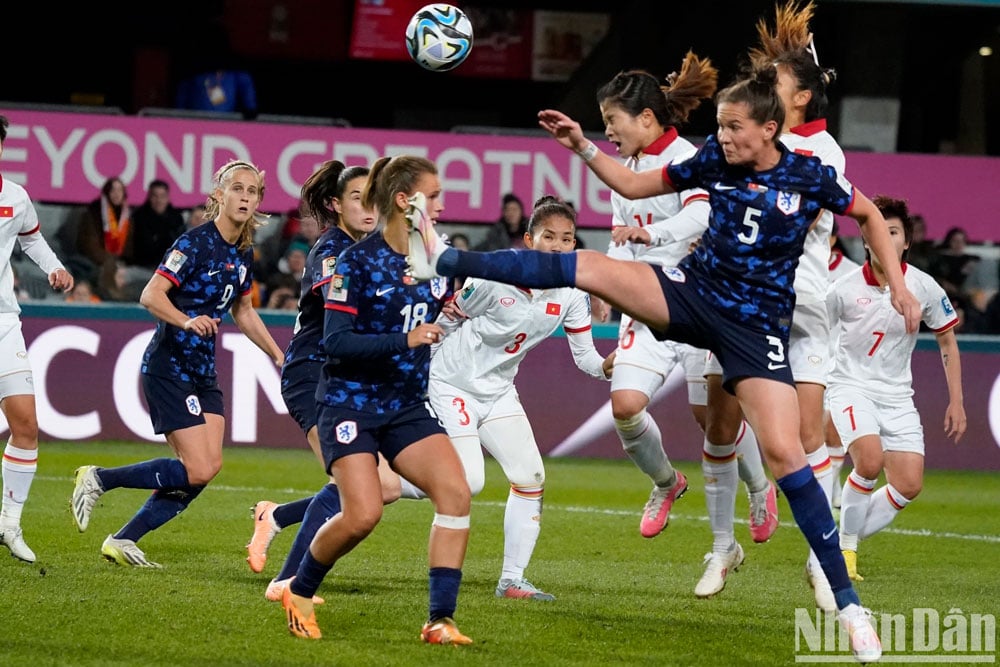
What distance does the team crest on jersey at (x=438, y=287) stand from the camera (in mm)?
5570

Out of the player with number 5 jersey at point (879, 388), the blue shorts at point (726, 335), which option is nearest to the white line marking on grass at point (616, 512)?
the player with number 5 jersey at point (879, 388)

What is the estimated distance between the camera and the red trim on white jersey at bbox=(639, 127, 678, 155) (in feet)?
23.1

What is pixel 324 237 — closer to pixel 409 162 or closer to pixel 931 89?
pixel 409 162

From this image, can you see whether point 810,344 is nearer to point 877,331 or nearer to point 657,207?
point 657,207

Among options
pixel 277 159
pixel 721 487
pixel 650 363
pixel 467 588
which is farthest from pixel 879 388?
pixel 277 159

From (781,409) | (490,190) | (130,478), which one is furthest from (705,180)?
(490,190)

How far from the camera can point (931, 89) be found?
74.7ft

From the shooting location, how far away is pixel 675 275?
567 centimetres

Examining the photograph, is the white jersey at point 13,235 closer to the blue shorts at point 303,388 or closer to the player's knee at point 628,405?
the blue shorts at point 303,388

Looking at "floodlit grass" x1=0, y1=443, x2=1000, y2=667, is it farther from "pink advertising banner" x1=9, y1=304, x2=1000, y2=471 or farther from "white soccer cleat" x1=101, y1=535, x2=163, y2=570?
Answer: "pink advertising banner" x1=9, y1=304, x2=1000, y2=471

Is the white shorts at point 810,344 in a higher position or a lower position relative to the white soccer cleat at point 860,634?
higher

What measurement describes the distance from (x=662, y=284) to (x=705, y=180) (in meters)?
0.48

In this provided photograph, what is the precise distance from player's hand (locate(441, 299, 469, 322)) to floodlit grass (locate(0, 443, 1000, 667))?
1.34 m

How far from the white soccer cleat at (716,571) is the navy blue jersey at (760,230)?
1771 millimetres
